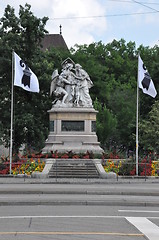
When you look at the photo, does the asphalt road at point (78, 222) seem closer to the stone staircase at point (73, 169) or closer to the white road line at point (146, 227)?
the white road line at point (146, 227)

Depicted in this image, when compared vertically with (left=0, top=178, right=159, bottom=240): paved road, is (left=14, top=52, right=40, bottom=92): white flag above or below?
above

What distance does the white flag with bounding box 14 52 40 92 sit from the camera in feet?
86.8

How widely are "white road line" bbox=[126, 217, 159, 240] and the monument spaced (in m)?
20.6

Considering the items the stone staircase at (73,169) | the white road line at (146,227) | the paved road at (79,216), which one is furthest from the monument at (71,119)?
the white road line at (146,227)

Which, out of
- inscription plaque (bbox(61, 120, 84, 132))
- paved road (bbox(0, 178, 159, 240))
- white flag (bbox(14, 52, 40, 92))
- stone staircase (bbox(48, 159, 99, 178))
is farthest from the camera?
inscription plaque (bbox(61, 120, 84, 132))

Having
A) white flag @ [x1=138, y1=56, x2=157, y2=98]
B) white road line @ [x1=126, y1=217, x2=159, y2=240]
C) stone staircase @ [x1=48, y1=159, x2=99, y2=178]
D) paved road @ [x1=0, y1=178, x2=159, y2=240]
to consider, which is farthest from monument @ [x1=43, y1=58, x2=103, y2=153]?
white road line @ [x1=126, y1=217, x2=159, y2=240]

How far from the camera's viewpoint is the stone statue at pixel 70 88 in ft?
113

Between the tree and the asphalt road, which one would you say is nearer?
the asphalt road

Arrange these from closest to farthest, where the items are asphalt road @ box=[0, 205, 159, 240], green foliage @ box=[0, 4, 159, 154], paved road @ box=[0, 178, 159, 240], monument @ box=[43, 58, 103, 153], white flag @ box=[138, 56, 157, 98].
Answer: asphalt road @ box=[0, 205, 159, 240], paved road @ box=[0, 178, 159, 240], white flag @ box=[138, 56, 157, 98], monument @ box=[43, 58, 103, 153], green foliage @ box=[0, 4, 159, 154]

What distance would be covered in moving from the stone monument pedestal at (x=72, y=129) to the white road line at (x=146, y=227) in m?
20.9

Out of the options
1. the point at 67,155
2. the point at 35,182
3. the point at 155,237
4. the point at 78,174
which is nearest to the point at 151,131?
the point at 67,155

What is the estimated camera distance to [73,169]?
2734 cm

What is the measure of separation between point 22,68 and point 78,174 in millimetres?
6898

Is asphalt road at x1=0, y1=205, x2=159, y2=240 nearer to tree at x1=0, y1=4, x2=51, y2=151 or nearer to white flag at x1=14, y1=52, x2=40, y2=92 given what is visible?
white flag at x1=14, y1=52, x2=40, y2=92
